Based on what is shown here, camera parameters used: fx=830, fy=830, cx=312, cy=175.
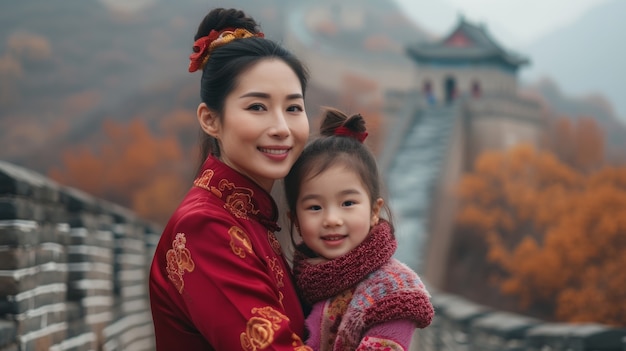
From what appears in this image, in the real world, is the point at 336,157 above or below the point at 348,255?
above

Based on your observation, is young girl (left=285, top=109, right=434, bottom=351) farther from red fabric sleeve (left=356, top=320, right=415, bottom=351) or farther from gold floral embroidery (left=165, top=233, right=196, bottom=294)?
gold floral embroidery (left=165, top=233, right=196, bottom=294)

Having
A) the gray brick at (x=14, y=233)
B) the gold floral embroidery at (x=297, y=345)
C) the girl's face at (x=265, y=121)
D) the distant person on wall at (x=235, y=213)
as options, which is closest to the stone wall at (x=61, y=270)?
the gray brick at (x=14, y=233)

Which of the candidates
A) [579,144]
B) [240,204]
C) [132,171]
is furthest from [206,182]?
[132,171]

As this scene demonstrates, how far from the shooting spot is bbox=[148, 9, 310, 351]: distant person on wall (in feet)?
6.64

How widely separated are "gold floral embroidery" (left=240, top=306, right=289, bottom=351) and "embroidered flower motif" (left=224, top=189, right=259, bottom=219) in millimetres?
341

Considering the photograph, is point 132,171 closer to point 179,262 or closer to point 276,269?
point 276,269

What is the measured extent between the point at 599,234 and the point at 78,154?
22.6m

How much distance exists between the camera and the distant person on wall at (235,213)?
2.03 metres

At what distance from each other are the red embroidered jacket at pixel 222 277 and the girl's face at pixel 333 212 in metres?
0.13

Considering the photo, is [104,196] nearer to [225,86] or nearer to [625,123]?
[625,123]

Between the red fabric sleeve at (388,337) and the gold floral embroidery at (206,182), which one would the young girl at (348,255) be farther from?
the gold floral embroidery at (206,182)

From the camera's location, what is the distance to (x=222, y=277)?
2.02 m

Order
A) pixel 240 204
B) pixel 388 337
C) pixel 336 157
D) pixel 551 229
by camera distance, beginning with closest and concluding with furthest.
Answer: pixel 388 337, pixel 240 204, pixel 336 157, pixel 551 229

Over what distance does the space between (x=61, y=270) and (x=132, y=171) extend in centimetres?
2931
